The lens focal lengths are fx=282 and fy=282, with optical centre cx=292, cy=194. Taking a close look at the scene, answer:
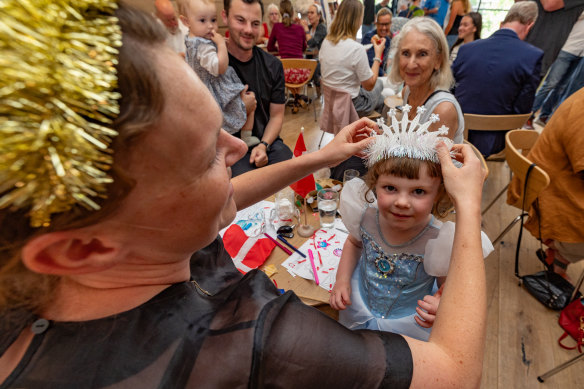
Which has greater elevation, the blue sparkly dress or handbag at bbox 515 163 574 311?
the blue sparkly dress

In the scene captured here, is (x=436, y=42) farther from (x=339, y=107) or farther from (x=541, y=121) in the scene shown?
(x=541, y=121)

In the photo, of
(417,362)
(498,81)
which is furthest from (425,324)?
(498,81)

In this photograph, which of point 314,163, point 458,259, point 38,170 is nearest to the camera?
point 38,170

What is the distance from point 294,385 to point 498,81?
3.43 metres

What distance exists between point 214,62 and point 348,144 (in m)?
1.49

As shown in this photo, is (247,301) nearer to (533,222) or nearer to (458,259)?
(458,259)

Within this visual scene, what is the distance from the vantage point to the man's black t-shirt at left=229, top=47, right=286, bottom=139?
8.24 feet

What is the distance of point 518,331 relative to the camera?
6.56ft

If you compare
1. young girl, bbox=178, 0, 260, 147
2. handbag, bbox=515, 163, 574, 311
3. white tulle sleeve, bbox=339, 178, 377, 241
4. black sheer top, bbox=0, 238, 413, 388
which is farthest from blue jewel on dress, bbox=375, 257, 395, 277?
young girl, bbox=178, 0, 260, 147

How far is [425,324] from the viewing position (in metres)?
1.09

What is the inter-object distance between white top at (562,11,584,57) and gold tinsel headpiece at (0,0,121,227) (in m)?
5.92

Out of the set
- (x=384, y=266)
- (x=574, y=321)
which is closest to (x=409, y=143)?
(x=384, y=266)

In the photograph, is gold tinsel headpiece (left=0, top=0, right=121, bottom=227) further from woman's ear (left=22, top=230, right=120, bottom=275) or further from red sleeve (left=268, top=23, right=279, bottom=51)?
red sleeve (left=268, top=23, right=279, bottom=51)

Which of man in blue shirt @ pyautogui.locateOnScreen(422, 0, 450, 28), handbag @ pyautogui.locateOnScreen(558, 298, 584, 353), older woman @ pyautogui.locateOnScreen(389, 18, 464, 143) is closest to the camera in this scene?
handbag @ pyautogui.locateOnScreen(558, 298, 584, 353)
